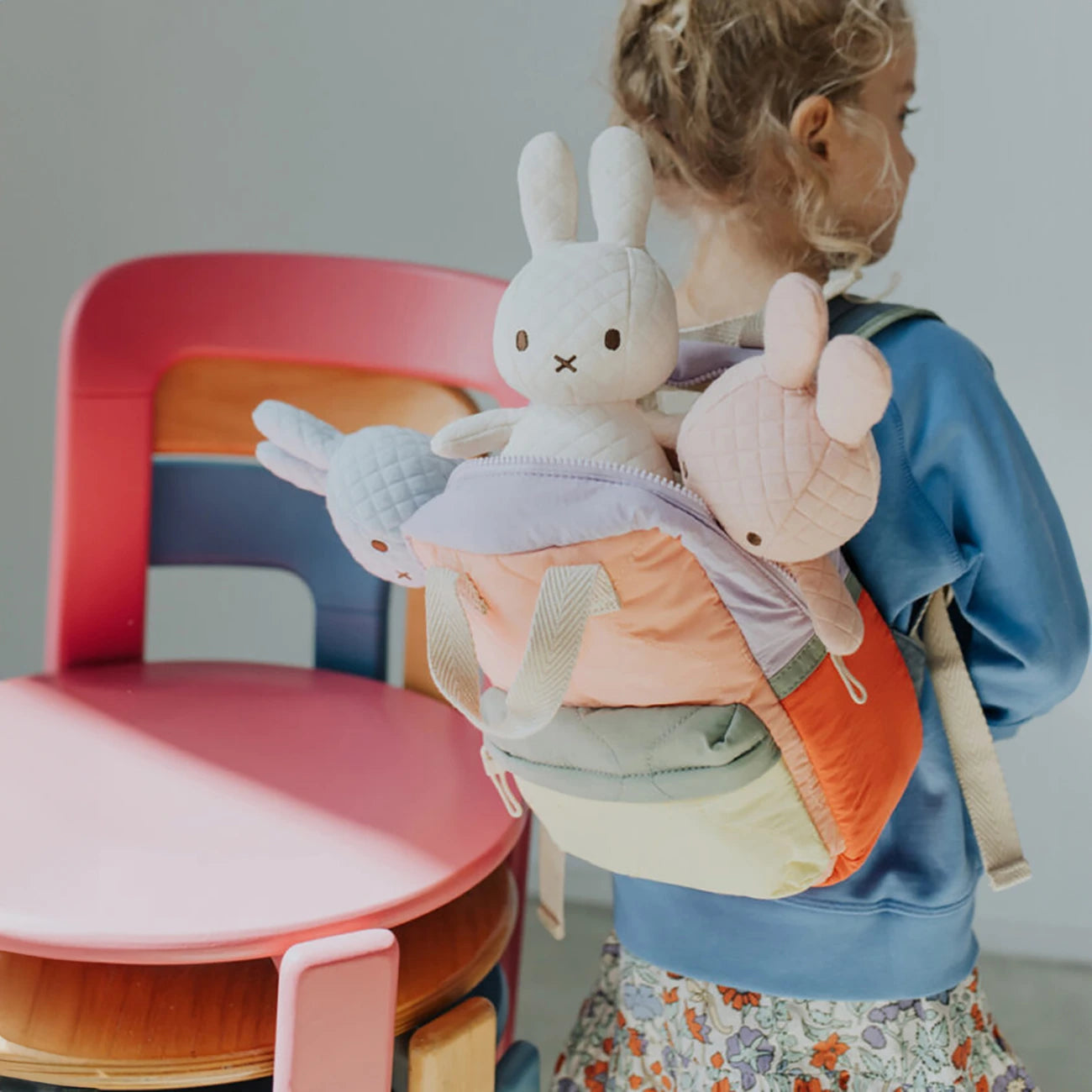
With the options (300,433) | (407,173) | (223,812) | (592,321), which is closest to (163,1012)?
(223,812)

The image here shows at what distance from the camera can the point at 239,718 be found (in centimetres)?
88

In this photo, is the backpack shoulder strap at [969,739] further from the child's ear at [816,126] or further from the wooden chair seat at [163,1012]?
the wooden chair seat at [163,1012]

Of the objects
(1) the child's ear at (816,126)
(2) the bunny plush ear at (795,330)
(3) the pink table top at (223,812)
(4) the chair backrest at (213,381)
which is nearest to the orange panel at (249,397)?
(4) the chair backrest at (213,381)

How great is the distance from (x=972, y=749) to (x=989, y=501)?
16 centimetres

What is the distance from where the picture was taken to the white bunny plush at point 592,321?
1.75 feet

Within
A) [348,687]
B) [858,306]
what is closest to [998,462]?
[858,306]

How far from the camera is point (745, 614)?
1.75 feet

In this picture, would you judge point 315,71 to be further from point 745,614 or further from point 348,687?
point 745,614

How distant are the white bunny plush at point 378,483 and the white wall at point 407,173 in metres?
0.63

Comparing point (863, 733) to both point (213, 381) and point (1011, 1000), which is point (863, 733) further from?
point (1011, 1000)

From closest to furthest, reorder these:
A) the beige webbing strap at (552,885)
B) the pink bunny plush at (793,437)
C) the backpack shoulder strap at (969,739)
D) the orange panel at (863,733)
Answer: the pink bunny plush at (793,437) < the orange panel at (863,733) < the backpack shoulder strap at (969,739) < the beige webbing strap at (552,885)

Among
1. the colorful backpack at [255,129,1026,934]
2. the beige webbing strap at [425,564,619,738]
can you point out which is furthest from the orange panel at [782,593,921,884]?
the beige webbing strap at [425,564,619,738]

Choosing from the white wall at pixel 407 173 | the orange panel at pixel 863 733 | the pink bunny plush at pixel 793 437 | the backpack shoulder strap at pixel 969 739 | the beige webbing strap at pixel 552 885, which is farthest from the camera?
the white wall at pixel 407 173

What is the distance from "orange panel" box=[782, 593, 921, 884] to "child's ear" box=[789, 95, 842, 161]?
0.25 metres
